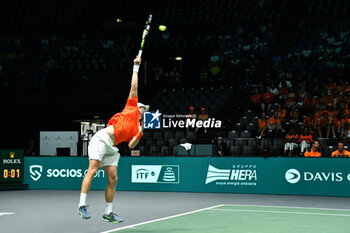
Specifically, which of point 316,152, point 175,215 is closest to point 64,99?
point 316,152

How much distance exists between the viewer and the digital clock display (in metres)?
17.0

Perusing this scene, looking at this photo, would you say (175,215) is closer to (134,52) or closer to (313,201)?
(313,201)

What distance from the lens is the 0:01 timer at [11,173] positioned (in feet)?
56.0

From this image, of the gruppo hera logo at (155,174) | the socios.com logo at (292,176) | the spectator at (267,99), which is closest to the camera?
the socios.com logo at (292,176)

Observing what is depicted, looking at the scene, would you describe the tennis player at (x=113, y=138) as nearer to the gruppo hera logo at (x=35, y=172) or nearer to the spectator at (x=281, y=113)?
the gruppo hera logo at (x=35, y=172)

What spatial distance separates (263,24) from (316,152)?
1235 centimetres

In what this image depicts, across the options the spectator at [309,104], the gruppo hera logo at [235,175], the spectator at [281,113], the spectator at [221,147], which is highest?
the spectator at [309,104]

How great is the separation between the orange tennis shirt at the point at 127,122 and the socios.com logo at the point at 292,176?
762 centimetres

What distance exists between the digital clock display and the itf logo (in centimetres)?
587

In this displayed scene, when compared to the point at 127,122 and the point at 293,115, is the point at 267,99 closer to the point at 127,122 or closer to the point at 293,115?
the point at 293,115

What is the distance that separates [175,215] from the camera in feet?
35.2

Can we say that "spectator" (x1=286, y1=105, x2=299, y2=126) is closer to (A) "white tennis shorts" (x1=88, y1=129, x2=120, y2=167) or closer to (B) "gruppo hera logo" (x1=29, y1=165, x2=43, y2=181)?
(B) "gruppo hera logo" (x1=29, y1=165, x2=43, y2=181)

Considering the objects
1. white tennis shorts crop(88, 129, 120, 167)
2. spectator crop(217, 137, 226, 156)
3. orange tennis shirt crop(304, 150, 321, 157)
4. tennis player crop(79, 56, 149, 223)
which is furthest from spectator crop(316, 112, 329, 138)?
white tennis shorts crop(88, 129, 120, 167)

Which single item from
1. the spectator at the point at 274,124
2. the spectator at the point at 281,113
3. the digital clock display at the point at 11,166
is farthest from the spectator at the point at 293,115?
the digital clock display at the point at 11,166
